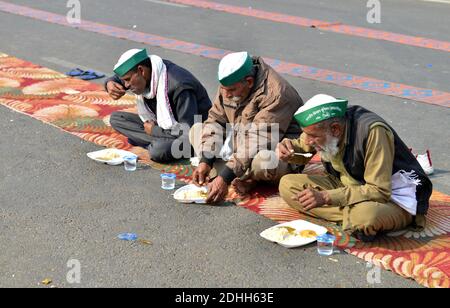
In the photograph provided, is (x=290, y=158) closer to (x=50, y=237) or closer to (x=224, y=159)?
(x=224, y=159)

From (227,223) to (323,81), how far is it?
13.9 ft

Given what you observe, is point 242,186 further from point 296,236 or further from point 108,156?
A: point 108,156

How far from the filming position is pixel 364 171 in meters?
4.64

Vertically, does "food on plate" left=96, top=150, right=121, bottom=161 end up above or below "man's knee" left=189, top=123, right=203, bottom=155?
below

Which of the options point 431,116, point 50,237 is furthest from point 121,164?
point 431,116

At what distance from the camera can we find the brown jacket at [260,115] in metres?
5.27

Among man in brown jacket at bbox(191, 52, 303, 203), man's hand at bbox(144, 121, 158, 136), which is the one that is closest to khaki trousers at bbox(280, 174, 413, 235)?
man in brown jacket at bbox(191, 52, 303, 203)

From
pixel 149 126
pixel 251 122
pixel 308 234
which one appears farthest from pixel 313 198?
pixel 149 126

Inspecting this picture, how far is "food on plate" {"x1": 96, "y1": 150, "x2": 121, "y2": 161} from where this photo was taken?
6180mm

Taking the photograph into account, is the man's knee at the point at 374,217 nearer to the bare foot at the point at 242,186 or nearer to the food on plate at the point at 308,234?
the food on plate at the point at 308,234

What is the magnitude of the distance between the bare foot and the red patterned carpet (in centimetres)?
6

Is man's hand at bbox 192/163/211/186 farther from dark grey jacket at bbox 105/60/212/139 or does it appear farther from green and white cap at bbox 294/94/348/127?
green and white cap at bbox 294/94/348/127

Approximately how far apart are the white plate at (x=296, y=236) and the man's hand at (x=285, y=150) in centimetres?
48

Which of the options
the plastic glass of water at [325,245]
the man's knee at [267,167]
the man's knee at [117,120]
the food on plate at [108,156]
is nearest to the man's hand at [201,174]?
the man's knee at [267,167]
